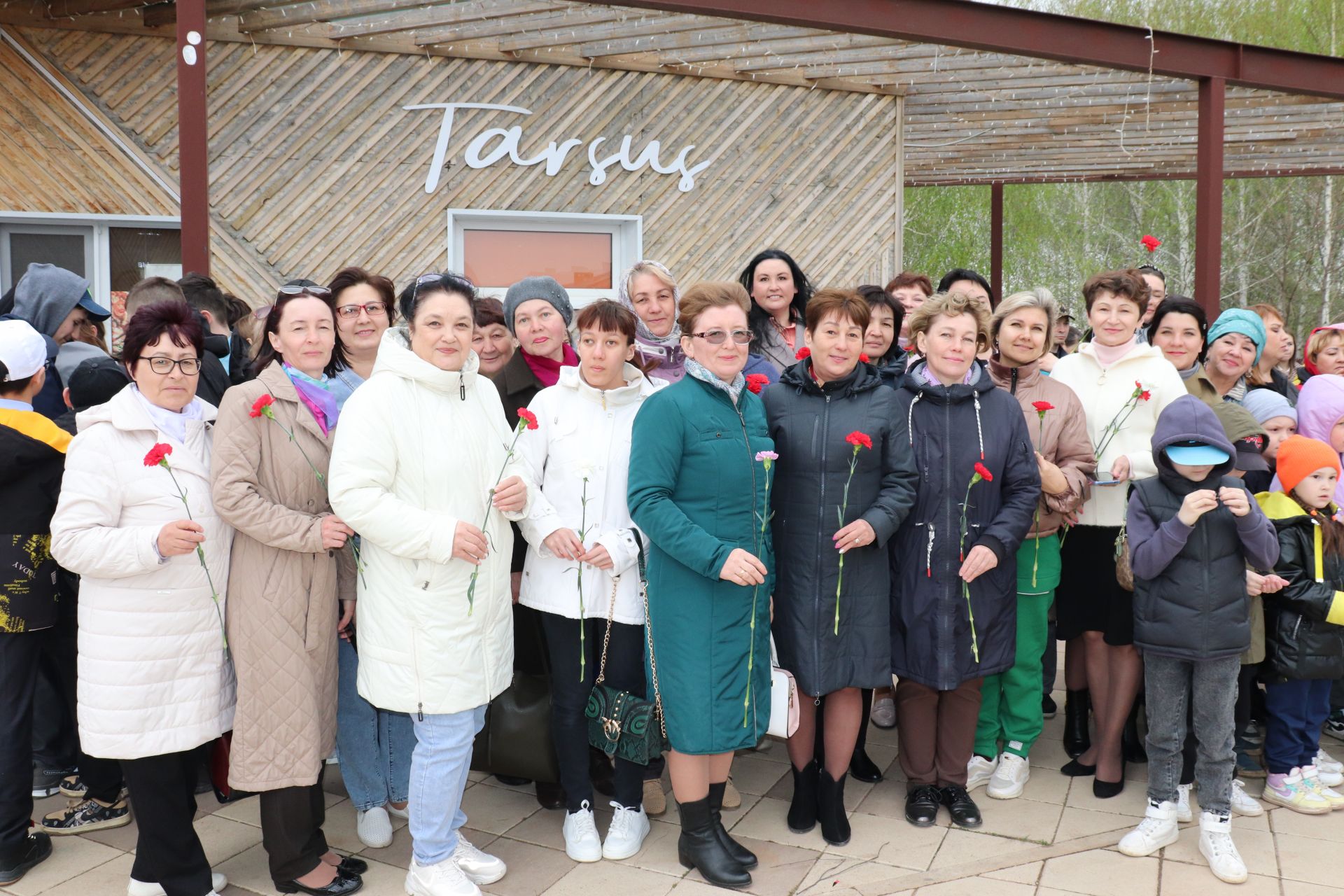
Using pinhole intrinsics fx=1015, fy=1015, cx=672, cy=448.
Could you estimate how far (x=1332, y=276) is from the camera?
18.5m

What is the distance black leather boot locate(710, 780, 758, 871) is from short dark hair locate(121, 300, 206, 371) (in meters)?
2.34

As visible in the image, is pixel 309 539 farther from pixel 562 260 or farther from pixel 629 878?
pixel 562 260

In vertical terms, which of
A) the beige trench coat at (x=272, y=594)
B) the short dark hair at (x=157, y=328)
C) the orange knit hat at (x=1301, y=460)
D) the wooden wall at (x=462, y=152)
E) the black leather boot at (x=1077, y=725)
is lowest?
the black leather boot at (x=1077, y=725)

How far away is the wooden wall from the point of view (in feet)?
23.5

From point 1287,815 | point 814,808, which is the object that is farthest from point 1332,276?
point 814,808

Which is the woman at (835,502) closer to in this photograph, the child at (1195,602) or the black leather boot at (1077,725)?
the child at (1195,602)

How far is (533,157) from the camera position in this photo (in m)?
8.00

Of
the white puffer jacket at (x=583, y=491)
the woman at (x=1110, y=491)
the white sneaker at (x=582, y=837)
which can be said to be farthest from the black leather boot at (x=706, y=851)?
the woman at (x=1110, y=491)

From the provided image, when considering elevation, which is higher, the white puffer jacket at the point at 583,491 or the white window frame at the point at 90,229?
the white window frame at the point at 90,229

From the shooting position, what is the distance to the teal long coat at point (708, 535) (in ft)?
11.1

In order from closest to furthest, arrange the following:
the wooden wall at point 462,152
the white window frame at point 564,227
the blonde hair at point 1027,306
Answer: the blonde hair at point 1027,306 < the wooden wall at point 462,152 < the white window frame at point 564,227

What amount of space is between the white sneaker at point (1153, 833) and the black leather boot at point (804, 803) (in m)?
1.11

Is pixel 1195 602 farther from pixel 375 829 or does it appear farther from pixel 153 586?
pixel 153 586

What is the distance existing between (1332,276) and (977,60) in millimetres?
14471
